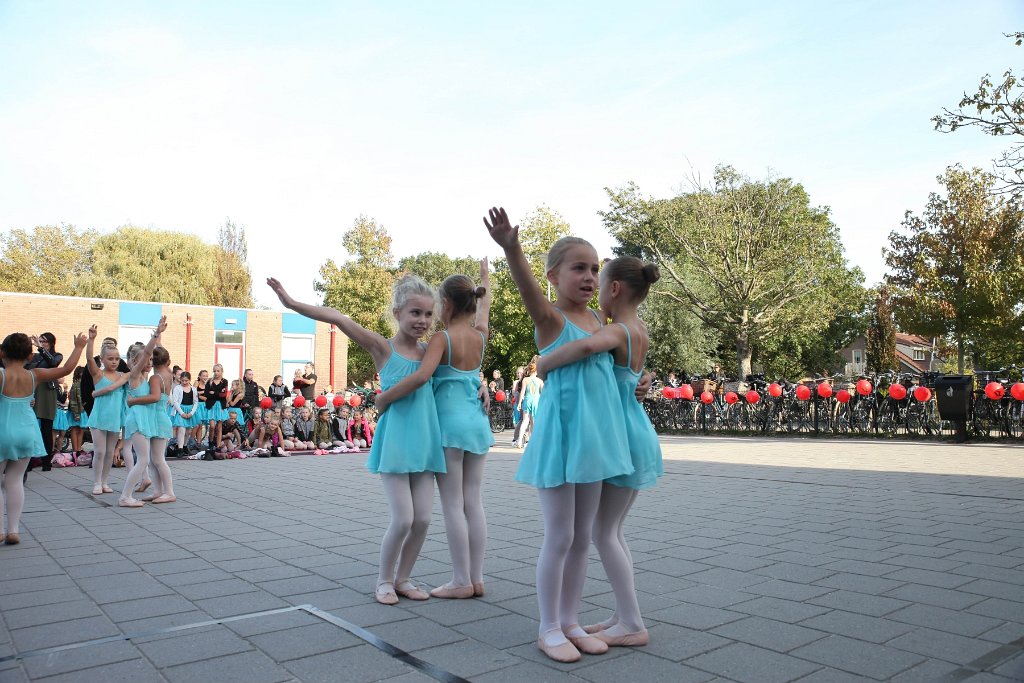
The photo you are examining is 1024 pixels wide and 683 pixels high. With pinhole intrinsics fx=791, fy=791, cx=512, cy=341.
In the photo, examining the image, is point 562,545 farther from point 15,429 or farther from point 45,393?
point 45,393

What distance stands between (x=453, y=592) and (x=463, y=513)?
44 cm

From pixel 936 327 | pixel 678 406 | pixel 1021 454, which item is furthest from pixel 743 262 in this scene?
A: pixel 1021 454

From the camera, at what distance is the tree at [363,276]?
37.7 m

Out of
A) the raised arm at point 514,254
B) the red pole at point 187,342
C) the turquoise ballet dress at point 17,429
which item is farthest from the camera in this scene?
the red pole at point 187,342

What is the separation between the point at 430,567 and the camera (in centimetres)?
527

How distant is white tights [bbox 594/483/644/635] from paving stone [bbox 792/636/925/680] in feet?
2.38

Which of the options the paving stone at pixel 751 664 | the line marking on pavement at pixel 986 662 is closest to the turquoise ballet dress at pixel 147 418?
the paving stone at pixel 751 664

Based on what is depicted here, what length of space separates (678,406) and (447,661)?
19515mm

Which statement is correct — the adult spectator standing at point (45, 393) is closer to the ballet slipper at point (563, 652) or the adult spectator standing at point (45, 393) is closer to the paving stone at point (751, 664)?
the ballet slipper at point (563, 652)

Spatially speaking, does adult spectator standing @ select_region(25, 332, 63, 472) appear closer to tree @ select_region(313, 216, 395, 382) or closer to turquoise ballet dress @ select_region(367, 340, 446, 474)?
turquoise ballet dress @ select_region(367, 340, 446, 474)

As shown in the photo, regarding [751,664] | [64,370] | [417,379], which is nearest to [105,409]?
[64,370]

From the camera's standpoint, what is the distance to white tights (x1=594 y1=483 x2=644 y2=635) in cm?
350

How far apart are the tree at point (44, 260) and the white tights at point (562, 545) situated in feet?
147

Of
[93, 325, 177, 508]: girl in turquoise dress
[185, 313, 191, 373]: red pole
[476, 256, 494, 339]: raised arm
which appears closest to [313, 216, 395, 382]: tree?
[185, 313, 191, 373]: red pole
